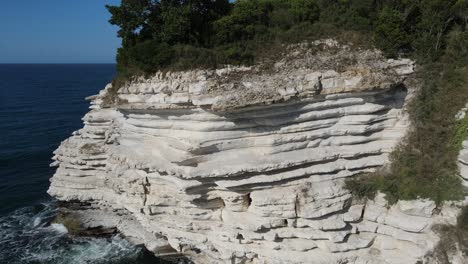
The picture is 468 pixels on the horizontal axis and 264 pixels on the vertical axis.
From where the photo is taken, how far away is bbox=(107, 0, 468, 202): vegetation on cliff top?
47.8ft

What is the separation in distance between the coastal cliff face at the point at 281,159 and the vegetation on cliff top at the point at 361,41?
0.83 metres

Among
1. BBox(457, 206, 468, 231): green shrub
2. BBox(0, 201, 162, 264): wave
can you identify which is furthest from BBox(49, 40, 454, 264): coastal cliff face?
BBox(0, 201, 162, 264): wave

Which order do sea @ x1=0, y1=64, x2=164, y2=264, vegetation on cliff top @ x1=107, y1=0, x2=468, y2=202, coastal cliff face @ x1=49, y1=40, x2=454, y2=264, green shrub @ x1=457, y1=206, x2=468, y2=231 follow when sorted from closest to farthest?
green shrub @ x1=457, y1=206, x2=468, y2=231 → coastal cliff face @ x1=49, y1=40, x2=454, y2=264 → vegetation on cliff top @ x1=107, y1=0, x2=468, y2=202 → sea @ x1=0, y1=64, x2=164, y2=264

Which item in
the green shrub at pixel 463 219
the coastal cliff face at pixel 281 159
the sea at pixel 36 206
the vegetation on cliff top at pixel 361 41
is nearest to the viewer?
the green shrub at pixel 463 219

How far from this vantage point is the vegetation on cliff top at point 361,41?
14.6 metres

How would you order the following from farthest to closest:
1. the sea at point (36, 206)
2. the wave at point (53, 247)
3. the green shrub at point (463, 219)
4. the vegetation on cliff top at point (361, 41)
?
1. the sea at point (36, 206)
2. the wave at point (53, 247)
3. the vegetation on cliff top at point (361, 41)
4. the green shrub at point (463, 219)

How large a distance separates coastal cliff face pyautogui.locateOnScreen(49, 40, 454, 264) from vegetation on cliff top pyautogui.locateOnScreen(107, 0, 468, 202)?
0.83m

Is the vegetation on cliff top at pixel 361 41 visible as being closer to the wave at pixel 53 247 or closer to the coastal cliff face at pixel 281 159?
the coastal cliff face at pixel 281 159

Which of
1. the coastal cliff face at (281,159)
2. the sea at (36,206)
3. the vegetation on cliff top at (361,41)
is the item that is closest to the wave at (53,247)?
the sea at (36,206)

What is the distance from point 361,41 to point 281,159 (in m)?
8.44

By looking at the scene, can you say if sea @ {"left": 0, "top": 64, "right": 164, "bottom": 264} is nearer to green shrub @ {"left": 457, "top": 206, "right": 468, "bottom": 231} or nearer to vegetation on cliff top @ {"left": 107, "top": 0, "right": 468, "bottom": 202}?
vegetation on cliff top @ {"left": 107, "top": 0, "right": 468, "bottom": 202}

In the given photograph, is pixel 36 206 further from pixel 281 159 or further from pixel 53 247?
pixel 281 159

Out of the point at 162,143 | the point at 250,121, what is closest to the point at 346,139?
the point at 250,121

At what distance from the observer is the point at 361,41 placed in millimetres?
18422
